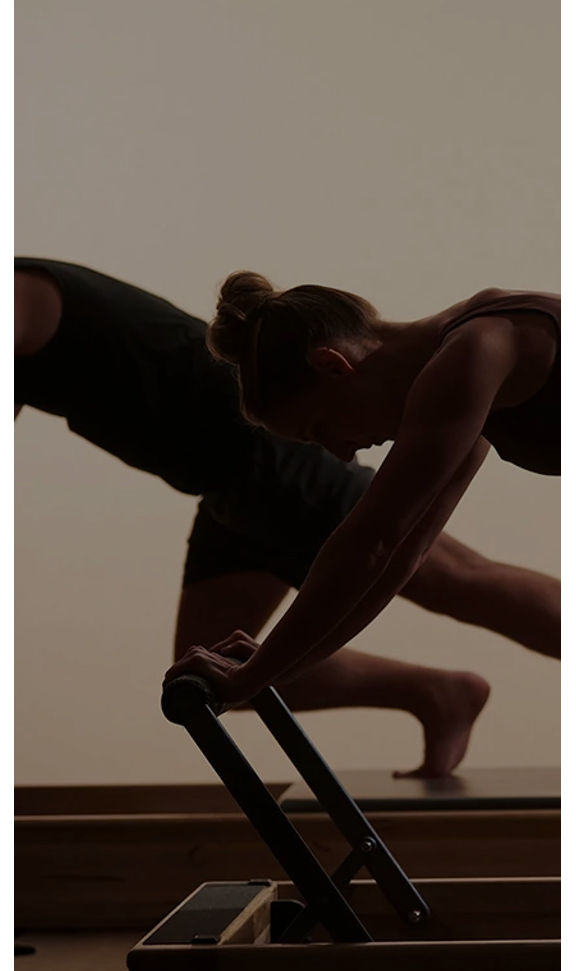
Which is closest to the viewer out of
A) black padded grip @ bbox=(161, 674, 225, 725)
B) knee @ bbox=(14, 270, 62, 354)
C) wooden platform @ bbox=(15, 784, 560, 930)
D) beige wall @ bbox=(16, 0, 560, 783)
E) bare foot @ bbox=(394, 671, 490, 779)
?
black padded grip @ bbox=(161, 674, 225, 725)

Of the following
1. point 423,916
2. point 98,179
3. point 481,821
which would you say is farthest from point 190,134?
point 423,916

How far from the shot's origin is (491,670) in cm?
230

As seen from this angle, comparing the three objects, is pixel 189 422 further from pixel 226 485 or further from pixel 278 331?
pixel 278 331

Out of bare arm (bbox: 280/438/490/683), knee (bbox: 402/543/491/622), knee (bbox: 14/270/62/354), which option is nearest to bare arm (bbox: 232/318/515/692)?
bare arm (bbox: 280/438/490/683)

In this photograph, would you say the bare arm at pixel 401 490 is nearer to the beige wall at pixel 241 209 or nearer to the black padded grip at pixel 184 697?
the black padded grip at pixel 184 697

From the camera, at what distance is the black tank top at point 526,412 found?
3.87 ft

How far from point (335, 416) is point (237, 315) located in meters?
0.13

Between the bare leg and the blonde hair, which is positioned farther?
the bare leg

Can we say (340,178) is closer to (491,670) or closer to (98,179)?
(98,179)

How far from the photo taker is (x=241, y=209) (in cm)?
239

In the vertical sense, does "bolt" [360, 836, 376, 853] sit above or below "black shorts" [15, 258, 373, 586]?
below

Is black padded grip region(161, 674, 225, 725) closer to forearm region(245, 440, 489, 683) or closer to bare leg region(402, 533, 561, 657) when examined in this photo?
forearm region(245, 440, 489, 683)

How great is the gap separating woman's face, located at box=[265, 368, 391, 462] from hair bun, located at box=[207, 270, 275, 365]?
70 millimetres

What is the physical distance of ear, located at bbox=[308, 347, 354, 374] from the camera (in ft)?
4.17
